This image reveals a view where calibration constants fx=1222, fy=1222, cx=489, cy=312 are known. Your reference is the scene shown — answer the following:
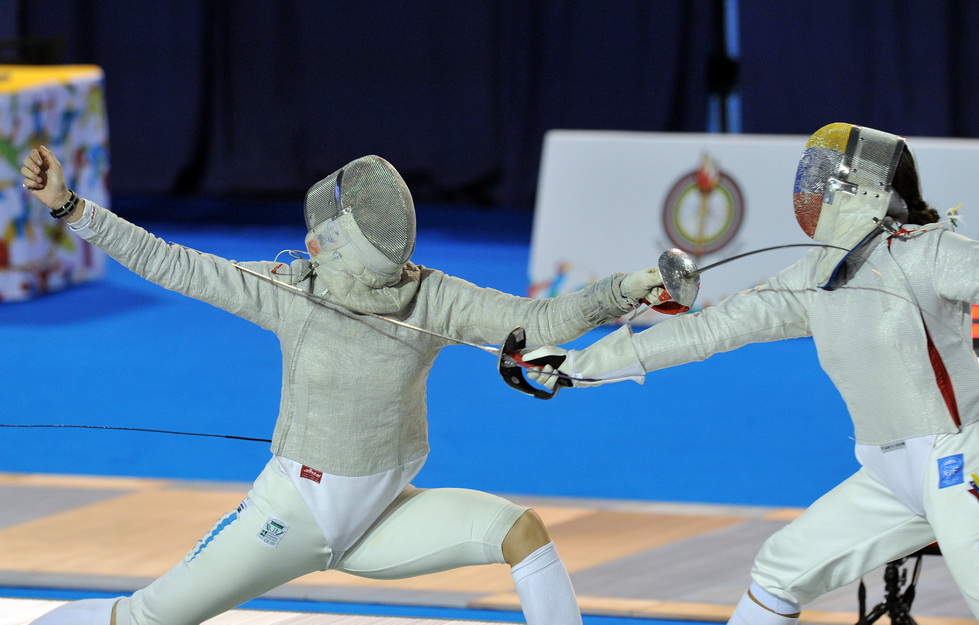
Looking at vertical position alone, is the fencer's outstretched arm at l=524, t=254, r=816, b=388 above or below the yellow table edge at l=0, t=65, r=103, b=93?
below

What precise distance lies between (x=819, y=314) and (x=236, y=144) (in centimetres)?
757

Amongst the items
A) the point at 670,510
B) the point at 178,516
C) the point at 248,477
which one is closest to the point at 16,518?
the point at 178,516

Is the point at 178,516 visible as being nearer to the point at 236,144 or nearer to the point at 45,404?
the point at 45,404

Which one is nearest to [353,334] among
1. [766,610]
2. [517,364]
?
[517,364]

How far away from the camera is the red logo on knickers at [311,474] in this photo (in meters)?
2.35

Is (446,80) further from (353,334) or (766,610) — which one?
(766,610)

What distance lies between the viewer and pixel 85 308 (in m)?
6.57

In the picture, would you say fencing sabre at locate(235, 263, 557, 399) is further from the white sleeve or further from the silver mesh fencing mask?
the white sleeve

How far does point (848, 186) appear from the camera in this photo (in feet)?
7.48

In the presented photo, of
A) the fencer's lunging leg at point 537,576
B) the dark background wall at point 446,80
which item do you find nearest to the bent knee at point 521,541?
the fencer's lunging leg at point 537,576

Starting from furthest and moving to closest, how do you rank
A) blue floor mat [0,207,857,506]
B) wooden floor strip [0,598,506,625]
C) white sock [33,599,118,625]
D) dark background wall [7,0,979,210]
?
dark background wall [7,0,979,210], blue floor mat [0,207,857,506], wooden floor strip [0,598,506,625], white sock [33,599,118,625]

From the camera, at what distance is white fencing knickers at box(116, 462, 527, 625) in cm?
232

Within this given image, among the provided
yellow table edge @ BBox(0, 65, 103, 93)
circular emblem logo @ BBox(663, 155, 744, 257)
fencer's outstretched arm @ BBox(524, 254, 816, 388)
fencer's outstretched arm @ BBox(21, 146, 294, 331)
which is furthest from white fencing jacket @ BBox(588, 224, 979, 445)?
yellow table edge @ BBox(0, 65, 103, 93)

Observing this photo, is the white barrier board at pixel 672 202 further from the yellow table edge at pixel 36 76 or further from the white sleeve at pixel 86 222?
the white sleeve at pixel 86 222
